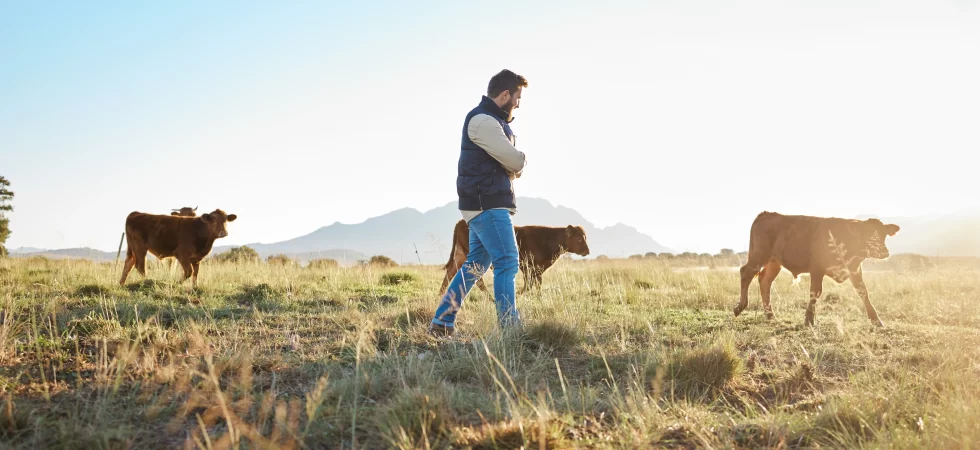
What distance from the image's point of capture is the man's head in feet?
17.7

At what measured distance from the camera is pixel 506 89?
5379 mm

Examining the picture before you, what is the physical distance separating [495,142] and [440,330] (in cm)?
174

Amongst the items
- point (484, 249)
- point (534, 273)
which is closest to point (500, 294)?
point (484, 249)

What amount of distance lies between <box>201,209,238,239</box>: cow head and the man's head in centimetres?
768

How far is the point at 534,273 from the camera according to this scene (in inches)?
423

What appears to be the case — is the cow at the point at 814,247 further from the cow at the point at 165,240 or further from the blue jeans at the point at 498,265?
the cow at the point at 165,240

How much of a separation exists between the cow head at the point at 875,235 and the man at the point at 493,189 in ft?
17.0

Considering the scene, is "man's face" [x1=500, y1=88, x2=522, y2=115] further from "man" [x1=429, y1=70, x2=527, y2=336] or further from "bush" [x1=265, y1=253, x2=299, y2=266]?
"bush" [x1=265, y1=253, x2=299, y2=266]

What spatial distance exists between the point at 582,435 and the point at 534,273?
791 centimetres

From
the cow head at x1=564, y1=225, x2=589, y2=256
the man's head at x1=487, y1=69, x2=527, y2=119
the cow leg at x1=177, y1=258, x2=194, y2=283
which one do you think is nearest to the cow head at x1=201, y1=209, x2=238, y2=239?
the cow leg at x1=177, y1=258, x2=194, y2=283

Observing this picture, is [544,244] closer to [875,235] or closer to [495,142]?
[875,235]

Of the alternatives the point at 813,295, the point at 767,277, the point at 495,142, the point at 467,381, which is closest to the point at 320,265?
the point at 767,277

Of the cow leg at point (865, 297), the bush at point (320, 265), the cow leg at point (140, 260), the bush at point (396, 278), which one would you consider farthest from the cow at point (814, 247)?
the bush at point (320, 265)

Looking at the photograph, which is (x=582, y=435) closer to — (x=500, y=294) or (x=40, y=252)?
(x=500, y=294)
